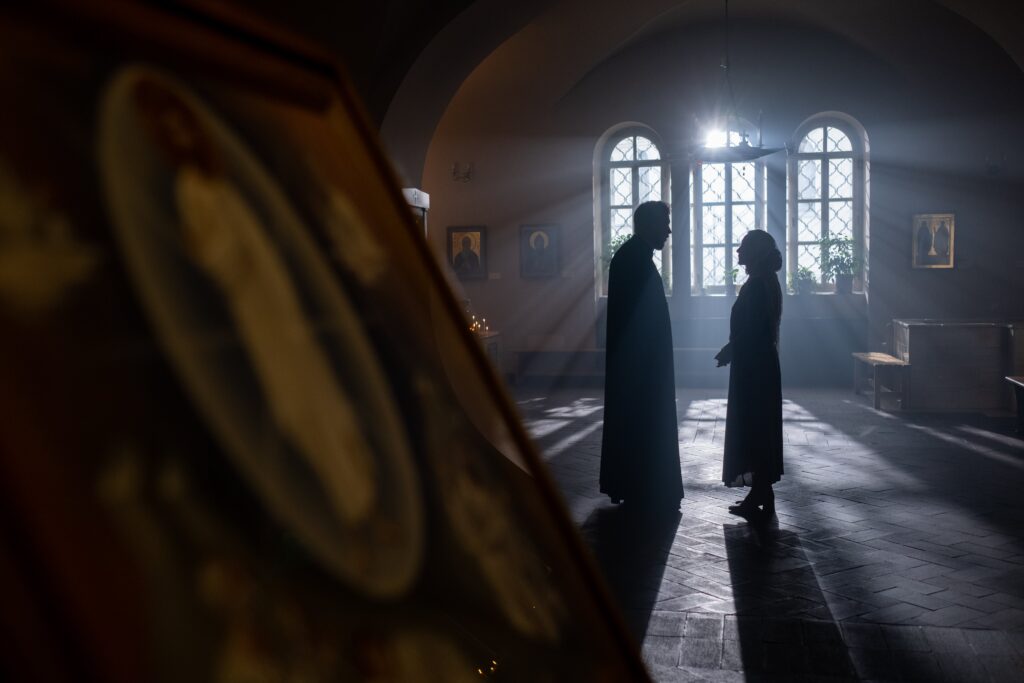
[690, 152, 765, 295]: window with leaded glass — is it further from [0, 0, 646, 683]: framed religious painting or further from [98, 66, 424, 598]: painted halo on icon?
[98, 66, 424, 598]: painted halo on icon

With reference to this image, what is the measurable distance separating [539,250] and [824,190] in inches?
178

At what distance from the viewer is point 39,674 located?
1.16ft

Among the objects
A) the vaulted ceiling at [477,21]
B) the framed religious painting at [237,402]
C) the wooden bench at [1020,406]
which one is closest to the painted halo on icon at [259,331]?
the framed religious painting at [237,402]

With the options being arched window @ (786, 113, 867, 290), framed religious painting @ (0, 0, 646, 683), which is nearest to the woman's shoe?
framed religious painting @ (0, 0, 646, 683)

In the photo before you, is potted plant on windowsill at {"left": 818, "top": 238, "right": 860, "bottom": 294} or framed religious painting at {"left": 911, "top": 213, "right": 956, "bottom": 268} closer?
framed religious painting at {"left": 911, "top": 213, "right": 956, "bottom": 268}

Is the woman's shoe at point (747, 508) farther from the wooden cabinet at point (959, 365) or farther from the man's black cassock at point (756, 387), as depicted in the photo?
the wooden cabinet at point (959, 365)

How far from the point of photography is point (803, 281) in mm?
13547

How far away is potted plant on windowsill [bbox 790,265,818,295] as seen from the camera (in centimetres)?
1351

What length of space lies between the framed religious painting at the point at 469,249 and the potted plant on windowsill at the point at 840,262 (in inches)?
208

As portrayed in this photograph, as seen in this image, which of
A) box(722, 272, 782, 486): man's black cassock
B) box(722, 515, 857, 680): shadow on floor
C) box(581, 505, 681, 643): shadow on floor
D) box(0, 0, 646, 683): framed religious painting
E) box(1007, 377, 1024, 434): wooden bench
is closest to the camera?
box(0, 0, 646, 683): framed religious painting

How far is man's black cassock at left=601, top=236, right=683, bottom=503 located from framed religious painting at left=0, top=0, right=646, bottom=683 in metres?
4.74

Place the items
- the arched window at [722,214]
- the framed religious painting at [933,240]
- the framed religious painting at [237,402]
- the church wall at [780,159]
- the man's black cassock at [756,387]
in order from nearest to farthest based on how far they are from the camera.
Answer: the framed religious painting at [237,402] → the man's black cassock at [756,387] → the church wall at [780,159] → the framed religious painting at [933,240] → the arched window at [722,214]

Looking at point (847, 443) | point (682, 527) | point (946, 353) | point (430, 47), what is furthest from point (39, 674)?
point (946, 353)

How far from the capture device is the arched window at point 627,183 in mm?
14227
